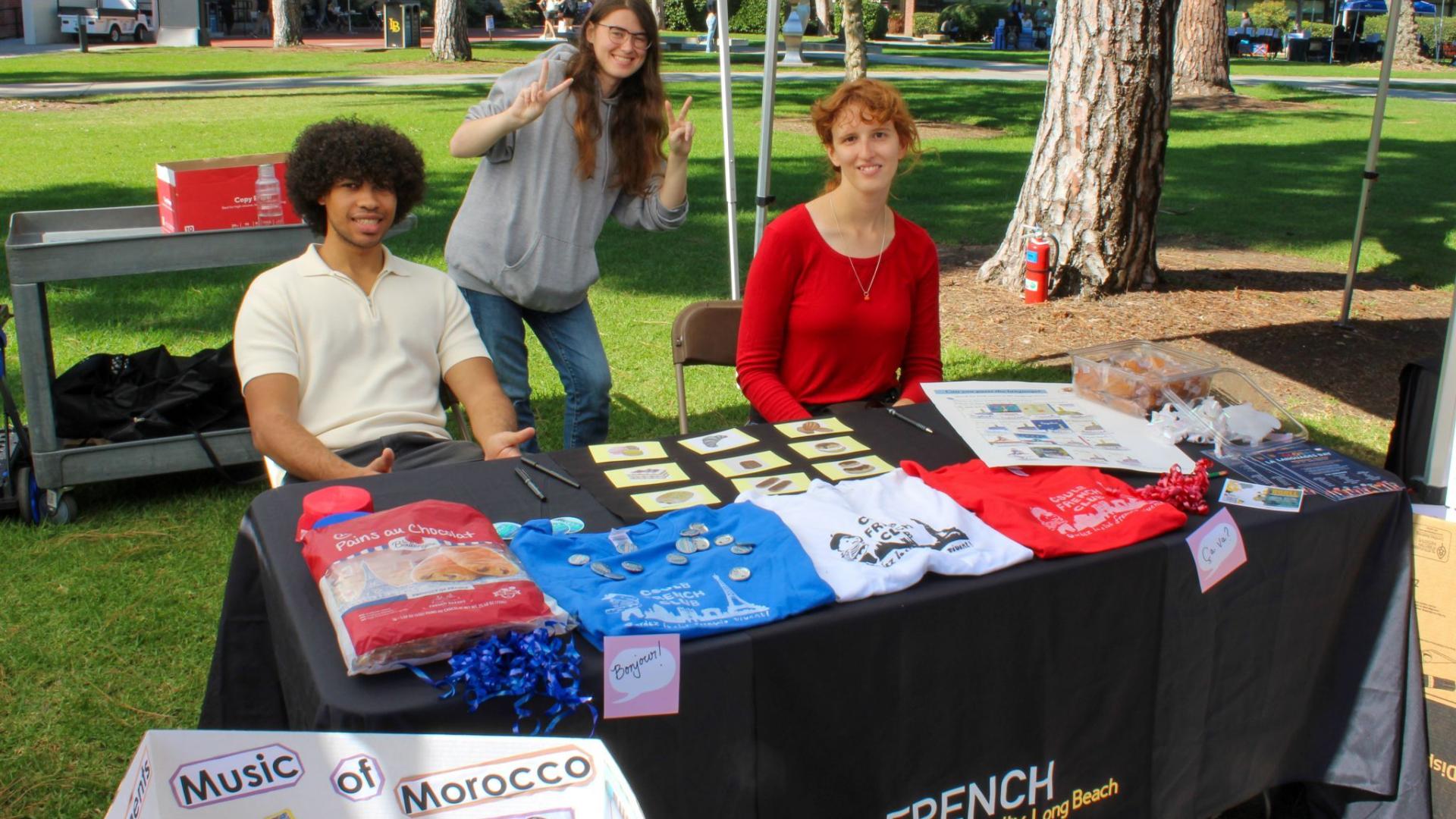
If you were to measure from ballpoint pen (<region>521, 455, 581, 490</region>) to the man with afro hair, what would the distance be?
39 centimetres

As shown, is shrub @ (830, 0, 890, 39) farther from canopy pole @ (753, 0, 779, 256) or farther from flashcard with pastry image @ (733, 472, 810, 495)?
flashcard with pastry image @ (733, 472, 810, 495)

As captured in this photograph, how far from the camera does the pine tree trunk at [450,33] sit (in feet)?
83.1

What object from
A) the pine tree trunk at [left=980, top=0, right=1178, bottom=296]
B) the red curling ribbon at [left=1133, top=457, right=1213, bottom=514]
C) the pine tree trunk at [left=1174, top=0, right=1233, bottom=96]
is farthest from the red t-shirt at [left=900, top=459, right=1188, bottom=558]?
the pine tree trunk at [left=1174, top=0, right=1233, bottom=96]

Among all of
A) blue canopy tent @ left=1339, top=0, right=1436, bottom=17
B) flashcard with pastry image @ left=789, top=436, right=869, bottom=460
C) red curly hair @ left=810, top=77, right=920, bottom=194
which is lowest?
flashcard with pastry image @ left=789, top=436, right=869, bottom=460

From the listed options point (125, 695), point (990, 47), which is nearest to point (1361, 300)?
point (125, 695)

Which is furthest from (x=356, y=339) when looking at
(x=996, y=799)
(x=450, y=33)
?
(x=450, y=33)

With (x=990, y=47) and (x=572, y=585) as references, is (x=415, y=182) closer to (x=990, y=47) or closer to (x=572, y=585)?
(x=572, y=585)

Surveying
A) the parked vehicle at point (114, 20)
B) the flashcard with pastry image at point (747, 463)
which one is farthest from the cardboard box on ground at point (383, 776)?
the parked vehicle at point (114, 20)

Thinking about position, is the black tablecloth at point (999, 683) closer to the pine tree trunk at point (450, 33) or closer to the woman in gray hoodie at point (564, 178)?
the woman in gray hoodie at point (564, 178)

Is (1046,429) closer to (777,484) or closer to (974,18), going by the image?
(777,484)

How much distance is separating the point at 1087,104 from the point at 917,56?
25131 mm

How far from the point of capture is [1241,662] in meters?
2.42

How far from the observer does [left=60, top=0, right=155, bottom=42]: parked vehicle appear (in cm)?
3322

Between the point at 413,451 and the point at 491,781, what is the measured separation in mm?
1659
